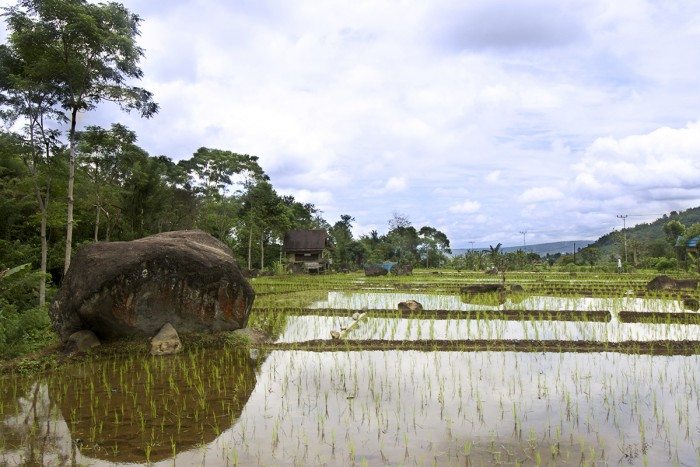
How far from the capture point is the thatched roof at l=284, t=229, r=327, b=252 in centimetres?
4326

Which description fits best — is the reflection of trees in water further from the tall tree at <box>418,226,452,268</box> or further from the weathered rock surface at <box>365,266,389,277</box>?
the tall tree at <box>418,226,452,268</box>

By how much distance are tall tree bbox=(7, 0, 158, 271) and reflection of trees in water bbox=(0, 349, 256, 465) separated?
7190 mm

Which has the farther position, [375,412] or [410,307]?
[410,307]

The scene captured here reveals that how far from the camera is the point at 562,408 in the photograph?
6199mm

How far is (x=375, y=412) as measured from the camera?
6184mm

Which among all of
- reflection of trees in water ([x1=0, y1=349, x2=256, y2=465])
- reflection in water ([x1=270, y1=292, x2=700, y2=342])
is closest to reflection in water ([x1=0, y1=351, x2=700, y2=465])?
reflection of trees in water ([x1=0, y1=349, x2=256, y2=465])

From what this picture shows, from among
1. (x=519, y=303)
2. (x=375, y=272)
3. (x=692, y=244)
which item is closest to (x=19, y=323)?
(x=519, y=303)

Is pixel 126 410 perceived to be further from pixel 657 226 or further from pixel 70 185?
pixel 657 226

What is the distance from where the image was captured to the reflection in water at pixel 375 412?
16.4 feet

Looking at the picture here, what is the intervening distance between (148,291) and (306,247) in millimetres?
33665

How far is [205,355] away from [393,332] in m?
4.23

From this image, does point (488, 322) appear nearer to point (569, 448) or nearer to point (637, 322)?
point (637, 322)

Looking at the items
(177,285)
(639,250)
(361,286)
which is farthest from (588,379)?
(639,250)

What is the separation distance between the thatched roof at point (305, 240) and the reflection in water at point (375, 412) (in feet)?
112
